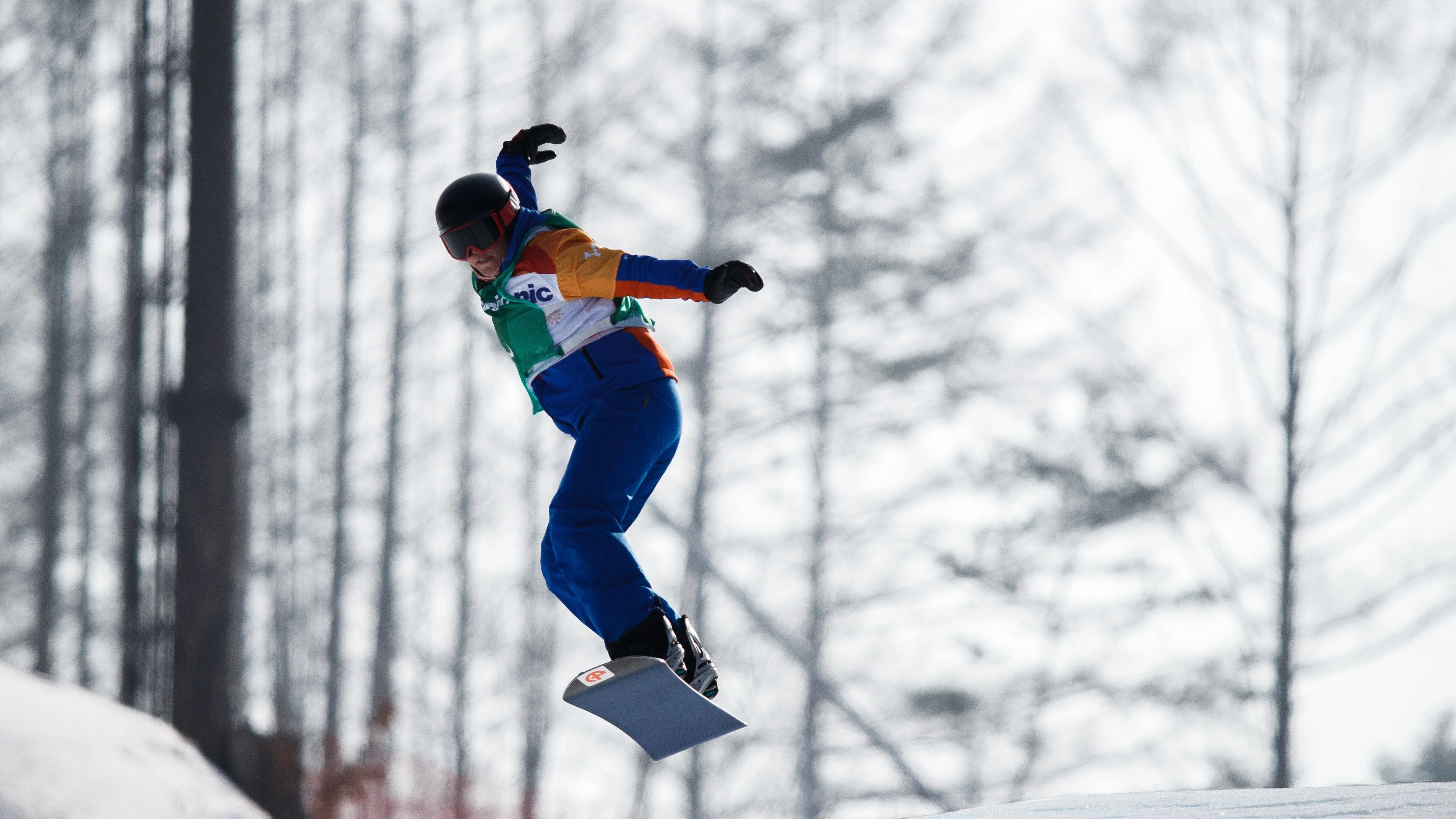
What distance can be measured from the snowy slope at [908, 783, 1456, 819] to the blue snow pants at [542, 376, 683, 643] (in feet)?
4.23

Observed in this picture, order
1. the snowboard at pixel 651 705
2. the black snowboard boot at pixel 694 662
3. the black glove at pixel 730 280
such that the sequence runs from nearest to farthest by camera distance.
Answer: the black glove at pixel 730 280, the snowboard at pixel 651 705, the black snowboard boot at pixel 694 662

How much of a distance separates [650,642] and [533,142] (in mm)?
1972

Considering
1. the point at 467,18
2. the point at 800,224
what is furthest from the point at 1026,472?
the point at 467,18

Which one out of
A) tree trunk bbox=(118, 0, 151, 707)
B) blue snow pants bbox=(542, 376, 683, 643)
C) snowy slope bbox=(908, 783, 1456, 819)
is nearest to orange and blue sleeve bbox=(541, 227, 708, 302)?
blue snow pants bbox=(542, 376, 683, 643)

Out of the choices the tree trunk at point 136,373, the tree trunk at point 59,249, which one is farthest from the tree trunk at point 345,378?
the tree trunk at point 136,373

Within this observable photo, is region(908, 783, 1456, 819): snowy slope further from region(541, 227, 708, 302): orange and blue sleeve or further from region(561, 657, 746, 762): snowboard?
region(541, 227, 708, 302): orange and blue sleeve

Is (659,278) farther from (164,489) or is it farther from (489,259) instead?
(164,489)

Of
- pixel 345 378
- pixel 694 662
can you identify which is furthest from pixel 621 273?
pixel 345 378

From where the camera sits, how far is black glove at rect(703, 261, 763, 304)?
3742 mm

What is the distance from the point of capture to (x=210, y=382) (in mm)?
9156

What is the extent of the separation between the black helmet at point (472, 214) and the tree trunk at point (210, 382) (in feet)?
18.7

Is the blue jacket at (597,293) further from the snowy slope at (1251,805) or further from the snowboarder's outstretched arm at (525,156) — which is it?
the snowy slope at (1251,805)

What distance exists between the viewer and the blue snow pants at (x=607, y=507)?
4.12m

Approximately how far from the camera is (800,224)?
55.1ft
